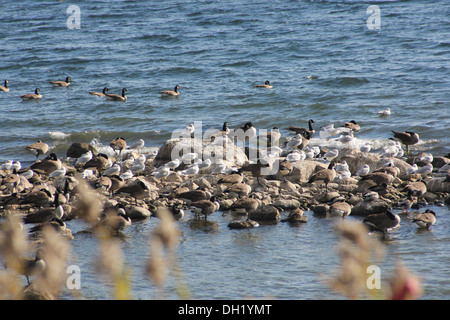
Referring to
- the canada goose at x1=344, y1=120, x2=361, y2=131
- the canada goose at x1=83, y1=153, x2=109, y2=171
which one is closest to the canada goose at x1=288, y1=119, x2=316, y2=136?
the canada goose at x1=344, y1=120, x2=361, y2=131

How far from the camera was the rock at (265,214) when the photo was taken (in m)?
10.3

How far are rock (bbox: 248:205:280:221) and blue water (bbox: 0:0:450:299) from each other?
418mm

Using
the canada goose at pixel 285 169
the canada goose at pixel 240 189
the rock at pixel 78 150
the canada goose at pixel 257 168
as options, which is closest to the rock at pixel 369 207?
the canada goose at pixel 240 189

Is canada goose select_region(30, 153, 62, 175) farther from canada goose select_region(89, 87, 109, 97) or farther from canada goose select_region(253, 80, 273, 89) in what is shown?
canada goose select_region(253, 80, 273, 89)

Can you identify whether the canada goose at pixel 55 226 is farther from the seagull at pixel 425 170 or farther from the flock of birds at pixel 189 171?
the seagull at pixel 425 170

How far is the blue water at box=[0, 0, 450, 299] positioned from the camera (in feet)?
28.6

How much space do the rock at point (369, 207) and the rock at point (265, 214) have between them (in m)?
1.60

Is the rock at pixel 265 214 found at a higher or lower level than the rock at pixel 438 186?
lower

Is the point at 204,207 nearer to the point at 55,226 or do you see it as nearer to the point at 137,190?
the point at 137,190

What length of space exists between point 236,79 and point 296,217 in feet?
54.4

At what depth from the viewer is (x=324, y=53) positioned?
93.5 ft
